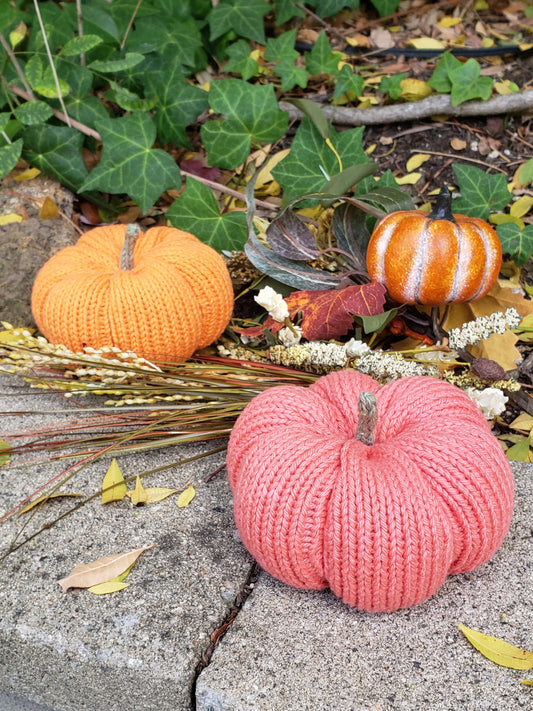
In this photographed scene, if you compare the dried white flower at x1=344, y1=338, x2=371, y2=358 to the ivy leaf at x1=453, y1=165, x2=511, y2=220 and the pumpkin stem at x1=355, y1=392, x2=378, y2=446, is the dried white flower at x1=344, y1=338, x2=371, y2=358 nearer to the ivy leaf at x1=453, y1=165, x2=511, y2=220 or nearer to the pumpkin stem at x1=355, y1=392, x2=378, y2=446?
the pumpkin stem at x1=355, y1=392, x2=378, y2=446

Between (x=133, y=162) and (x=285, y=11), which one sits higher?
(x=285, y=11)

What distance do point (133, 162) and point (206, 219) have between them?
30 cm

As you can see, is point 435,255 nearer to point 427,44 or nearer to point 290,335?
point 290,335

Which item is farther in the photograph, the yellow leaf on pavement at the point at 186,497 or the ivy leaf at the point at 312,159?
the ivy leaf at the point at 312,159

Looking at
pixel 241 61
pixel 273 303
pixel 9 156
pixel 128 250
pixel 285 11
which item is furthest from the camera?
pixel 285 11

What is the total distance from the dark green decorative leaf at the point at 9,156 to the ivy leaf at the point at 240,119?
1.87ft

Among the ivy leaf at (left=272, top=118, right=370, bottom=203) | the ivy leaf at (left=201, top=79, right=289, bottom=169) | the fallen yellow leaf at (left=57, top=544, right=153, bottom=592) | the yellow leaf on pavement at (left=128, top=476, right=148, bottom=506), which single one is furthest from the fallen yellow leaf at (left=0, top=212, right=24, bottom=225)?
the fallen yellow leaf at (left=57, top=544, right=153, bottom=592)

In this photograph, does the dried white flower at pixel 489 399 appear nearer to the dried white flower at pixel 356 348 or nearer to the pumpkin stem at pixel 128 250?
the dried white flower at pixel 356 348

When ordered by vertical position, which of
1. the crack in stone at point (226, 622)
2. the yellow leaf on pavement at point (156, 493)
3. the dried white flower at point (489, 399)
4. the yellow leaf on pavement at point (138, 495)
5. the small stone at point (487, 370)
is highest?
the small stone at point (487, 370)

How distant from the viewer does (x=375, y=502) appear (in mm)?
1046

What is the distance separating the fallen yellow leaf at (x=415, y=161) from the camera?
2361mm

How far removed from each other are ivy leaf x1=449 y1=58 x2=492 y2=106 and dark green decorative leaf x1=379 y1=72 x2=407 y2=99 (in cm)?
21

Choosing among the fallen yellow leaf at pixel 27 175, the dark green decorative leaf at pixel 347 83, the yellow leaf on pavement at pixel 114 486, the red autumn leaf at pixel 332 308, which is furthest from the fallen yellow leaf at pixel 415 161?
the yellow leaf on pavement at pixel 114 486

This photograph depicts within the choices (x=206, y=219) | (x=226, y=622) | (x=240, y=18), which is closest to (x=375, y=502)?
(x=226, y=622)
